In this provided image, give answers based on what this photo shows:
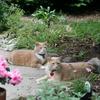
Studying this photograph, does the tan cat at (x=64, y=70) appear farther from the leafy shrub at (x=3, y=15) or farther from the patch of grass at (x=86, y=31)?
the leafy shrub at (x=3, y=15)

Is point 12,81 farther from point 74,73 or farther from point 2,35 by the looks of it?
point 2,35

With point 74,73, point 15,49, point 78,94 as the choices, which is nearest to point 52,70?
point 74,73

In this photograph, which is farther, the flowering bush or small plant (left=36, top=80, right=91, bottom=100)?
small plant (left=36, top=80, right=91, bottom=100)

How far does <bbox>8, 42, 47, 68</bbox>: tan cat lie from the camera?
33.5ft

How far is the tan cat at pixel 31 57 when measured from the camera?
10203 millimetres

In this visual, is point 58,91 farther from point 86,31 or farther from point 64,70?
point 86,31

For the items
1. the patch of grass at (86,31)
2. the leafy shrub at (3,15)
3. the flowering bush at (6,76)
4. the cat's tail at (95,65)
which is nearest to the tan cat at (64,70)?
the cat's tail at (95,65)

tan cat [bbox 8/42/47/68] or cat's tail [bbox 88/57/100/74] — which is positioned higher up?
cat's tail [bbox 88/57/100/74]

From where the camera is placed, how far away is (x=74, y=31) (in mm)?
12547

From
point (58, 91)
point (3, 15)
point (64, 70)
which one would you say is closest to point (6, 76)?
point (58, 91)

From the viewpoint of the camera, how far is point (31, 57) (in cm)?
1038

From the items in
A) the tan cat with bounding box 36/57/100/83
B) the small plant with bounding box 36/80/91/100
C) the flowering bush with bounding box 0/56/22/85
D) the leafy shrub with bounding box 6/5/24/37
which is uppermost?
the flowering bush with bounding box 0/56/22/85

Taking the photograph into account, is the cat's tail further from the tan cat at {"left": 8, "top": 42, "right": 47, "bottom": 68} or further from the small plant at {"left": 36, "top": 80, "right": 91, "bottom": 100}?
the small plant at {"left": 36, "top": 80, "right": 91, "bottom": 100}

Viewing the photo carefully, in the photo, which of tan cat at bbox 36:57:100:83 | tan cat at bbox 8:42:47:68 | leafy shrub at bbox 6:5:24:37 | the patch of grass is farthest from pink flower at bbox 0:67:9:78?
leafy shrub at bbox 6:5:24:37
